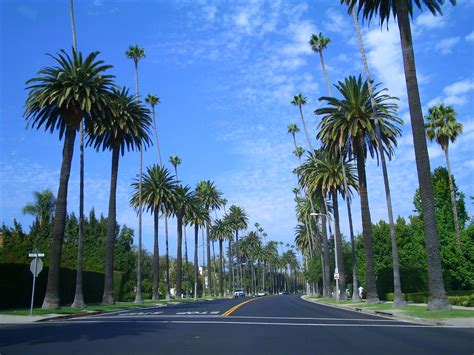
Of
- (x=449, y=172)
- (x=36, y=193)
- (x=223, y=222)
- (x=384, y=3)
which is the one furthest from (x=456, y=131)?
(x=223, y=222)

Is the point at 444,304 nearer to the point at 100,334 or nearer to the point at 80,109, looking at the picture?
the point at 100,334

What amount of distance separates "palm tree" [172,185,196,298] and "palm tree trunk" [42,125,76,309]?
1156 inches

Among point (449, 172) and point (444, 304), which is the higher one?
point (449, 172)

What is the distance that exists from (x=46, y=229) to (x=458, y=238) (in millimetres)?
48030

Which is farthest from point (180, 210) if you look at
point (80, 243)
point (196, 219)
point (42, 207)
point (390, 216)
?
point (390, 216)

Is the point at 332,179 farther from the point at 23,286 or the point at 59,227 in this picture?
the point at 23,286

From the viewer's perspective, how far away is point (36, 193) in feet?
225

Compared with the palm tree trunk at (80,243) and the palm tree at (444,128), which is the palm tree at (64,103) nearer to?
the palm tree trunk at (80,243)

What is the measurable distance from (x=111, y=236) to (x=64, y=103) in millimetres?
14075

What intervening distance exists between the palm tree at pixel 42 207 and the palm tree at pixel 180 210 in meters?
17.6

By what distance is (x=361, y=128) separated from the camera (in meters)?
40.3

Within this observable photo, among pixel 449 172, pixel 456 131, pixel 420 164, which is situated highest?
pixel 456 131

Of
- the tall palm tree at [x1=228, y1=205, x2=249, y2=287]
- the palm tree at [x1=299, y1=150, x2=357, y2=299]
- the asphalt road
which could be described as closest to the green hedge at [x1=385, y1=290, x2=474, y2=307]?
the palm tree at [x1=299, y1=150, x2=357, y2=299]

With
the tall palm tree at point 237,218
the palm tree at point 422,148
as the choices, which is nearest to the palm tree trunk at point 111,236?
the palm tree at point 422,148
